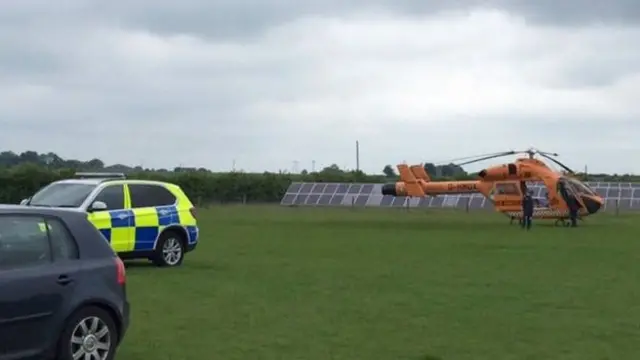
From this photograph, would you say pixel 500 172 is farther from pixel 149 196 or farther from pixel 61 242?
pixel 61 242

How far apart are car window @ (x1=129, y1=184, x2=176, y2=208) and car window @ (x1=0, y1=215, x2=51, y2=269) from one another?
11.5 meters

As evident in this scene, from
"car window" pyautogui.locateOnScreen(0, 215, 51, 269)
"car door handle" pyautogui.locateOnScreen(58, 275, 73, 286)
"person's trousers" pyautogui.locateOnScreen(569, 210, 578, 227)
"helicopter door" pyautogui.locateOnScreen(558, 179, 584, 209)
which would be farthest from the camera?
"helicopter door" pyautogui.locateOnScreen(558, 179, 584, 209)

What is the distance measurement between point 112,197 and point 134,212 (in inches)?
19.3

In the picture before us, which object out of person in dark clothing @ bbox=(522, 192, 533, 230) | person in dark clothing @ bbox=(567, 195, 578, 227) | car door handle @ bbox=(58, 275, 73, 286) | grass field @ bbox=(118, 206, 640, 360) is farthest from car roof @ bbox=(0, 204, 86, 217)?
person in dark clothing @ bbox=(567, 195, 578, 227)

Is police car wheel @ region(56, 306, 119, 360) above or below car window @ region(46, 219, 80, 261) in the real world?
below

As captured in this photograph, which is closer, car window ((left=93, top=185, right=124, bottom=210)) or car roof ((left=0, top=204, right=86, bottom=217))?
car roof ((left=0, top=204, right=86, bottom=217))

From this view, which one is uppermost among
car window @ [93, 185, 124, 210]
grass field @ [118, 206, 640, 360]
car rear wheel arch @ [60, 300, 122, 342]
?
car window @ [93, 185, 124, 210]

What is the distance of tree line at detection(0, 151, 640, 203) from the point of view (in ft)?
221

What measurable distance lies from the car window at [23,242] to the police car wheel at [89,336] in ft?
1.93

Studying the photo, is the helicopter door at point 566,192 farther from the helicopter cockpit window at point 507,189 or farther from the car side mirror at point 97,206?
the car side mirror at point 97,206

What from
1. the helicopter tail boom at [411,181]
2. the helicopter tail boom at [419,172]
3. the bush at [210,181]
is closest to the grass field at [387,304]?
the helicopter tail boom at [411,181]

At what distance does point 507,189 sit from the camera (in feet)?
171

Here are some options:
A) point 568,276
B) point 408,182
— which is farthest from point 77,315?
point 408,182

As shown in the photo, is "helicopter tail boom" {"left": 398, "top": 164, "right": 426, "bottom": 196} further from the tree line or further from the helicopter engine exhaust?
the tree line
